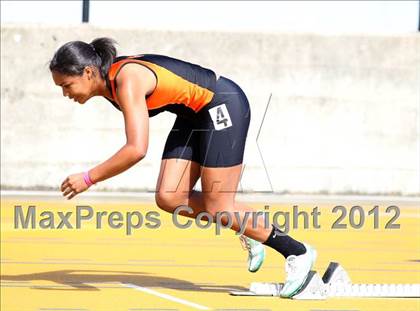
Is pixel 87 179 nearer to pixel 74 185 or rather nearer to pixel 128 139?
pixel 74 185

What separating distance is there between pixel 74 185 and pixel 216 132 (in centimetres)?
105

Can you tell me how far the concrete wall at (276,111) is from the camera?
57.9 feet

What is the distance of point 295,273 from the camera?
23.8 feet

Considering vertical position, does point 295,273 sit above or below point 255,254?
below

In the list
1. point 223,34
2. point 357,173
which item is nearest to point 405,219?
point 357,173

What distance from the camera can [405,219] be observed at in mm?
13734

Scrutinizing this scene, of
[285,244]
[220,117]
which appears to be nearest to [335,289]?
[285,244]

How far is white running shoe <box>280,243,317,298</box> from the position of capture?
7223 mm

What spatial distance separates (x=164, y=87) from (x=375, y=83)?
11.2 m

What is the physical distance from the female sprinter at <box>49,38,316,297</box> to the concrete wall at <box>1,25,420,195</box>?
10160 mm

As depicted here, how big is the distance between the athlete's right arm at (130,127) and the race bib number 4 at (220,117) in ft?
1.72

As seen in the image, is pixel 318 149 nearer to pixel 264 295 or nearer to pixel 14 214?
pixel 14 214

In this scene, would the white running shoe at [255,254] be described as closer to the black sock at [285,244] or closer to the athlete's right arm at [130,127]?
the black sock at [285,244]

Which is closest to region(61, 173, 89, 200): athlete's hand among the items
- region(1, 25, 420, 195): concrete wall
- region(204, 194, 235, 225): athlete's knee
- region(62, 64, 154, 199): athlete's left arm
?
region(62, 64, 154, 199): athlete's left arm
